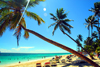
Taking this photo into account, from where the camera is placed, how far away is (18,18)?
525cm

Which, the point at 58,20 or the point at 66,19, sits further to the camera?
the point at 58,20

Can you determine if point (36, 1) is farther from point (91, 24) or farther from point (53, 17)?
point (91, 24)

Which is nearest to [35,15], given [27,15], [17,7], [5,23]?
[27,15]

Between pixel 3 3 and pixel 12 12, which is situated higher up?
Result: pixel 3 3

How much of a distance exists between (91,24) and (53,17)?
1382 centimetres

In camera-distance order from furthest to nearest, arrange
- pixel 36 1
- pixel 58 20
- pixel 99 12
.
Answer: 1. pixel 99 12
2. pixel 58 20
3. pixel 36 1

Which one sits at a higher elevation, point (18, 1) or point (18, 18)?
point (18, 1)

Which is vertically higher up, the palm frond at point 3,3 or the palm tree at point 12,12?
the palm frond at point 3,3

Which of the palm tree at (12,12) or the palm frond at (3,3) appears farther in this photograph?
the palm frond at (3,3)

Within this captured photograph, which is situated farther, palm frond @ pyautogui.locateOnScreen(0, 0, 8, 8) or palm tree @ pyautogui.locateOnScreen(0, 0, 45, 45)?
palm frond @ pyautogui.locateOnScreen(0, 0, 8, 8)

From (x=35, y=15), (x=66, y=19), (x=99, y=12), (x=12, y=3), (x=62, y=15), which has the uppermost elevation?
(x=99, y=12)

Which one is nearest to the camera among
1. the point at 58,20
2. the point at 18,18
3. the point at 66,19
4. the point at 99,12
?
the point at 18,18

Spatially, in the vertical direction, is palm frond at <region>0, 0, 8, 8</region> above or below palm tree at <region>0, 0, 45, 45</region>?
above

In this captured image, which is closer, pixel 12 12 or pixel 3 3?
pixel 3 3
